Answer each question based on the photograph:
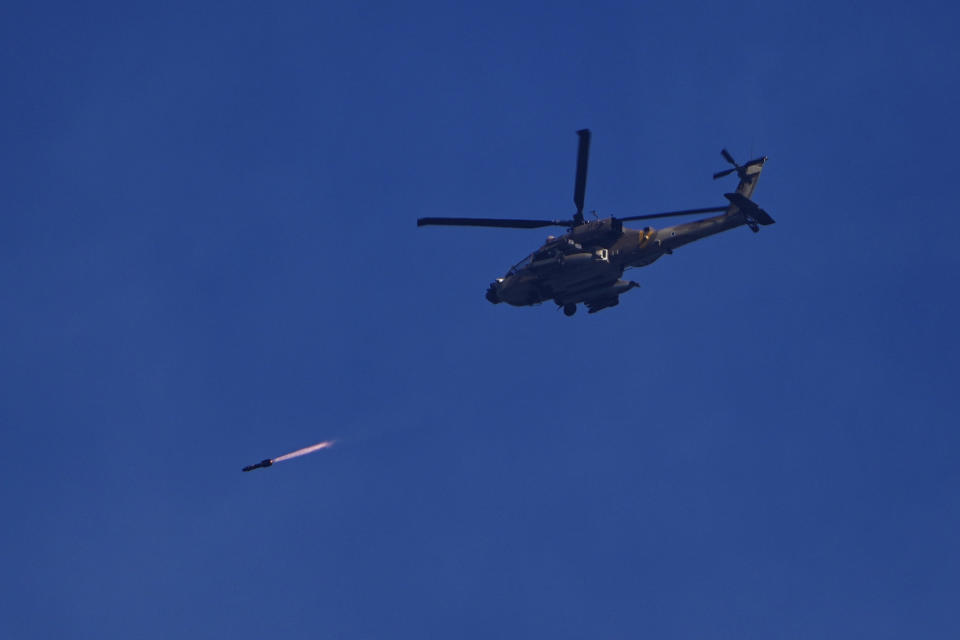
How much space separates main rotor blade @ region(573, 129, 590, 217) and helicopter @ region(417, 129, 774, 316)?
6 cm

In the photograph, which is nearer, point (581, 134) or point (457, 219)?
point (581, 134)

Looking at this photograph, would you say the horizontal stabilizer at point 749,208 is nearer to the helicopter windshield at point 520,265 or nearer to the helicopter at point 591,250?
the helicopter at point 591,250

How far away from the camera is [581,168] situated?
59125mm

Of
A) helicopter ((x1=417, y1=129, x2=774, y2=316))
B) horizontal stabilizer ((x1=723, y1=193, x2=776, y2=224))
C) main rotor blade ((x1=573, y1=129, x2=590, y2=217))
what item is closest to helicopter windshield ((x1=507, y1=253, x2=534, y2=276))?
helicopter ((x1=417, y1=129, x2=774, y2=316))

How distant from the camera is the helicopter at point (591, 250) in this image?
203 ft

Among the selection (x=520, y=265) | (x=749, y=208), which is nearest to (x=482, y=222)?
(x=520, y=265)

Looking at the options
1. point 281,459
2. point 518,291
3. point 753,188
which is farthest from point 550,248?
point 281,459

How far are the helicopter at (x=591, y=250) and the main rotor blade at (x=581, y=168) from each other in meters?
Result: 0.06

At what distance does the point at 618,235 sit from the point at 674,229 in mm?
3887

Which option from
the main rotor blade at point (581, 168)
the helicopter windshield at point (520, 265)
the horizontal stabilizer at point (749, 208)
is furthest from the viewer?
the helicopter windshield at point (520, 265)

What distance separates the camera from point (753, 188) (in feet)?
224

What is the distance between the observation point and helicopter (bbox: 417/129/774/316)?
62.0m

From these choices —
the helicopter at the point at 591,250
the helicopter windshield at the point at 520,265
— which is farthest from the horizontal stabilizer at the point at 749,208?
the helicopter windshield at the point at 520,265

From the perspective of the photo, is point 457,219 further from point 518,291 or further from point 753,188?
point 753,188
